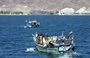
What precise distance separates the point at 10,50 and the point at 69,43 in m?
12.4

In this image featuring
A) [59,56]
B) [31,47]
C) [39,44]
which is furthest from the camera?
[31,47]

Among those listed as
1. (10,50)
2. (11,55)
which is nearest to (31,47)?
(10,50)

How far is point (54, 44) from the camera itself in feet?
277

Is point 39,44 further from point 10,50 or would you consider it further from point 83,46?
point 83,46

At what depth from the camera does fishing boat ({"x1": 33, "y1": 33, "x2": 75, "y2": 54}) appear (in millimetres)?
82875

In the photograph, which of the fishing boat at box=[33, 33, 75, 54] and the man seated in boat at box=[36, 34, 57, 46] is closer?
the fishing boat at box=[33, 33, 75, 54]

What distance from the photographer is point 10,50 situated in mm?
92125

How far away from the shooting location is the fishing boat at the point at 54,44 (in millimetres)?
82875

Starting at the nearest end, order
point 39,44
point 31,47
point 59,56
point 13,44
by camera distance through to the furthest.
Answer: point 59,56, point 39,44, point 31,47, point 13,44

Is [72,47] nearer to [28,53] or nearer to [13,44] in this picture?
[28,53]

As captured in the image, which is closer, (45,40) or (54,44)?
(54,44)

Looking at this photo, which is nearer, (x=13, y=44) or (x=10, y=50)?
(x=10, y=50)

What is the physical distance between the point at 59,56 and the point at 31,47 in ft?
44.5

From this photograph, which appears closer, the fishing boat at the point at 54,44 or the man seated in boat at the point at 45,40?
the fishing boat at the point at 54,44
